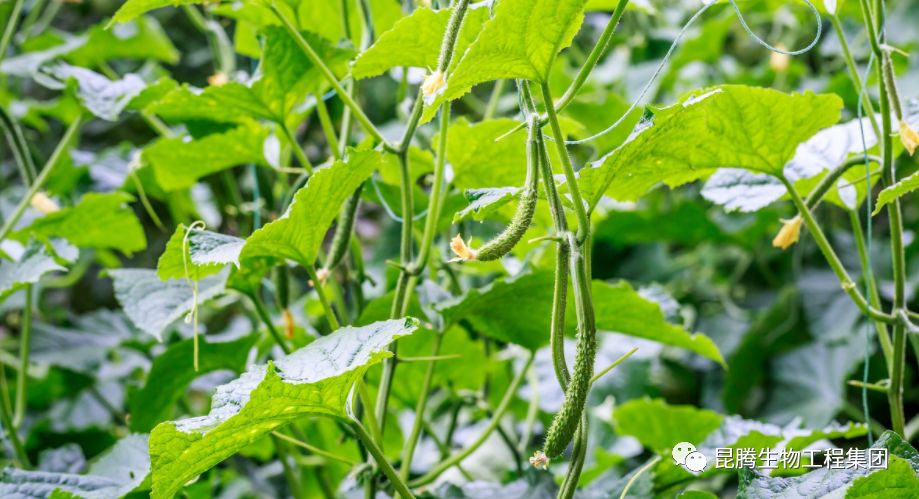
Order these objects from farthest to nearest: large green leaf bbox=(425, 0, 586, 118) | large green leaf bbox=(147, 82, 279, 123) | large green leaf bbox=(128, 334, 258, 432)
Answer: large green leaf bbox=(128, 334, 258, 432)
large green leaf bbox=(147, 82, 279, 123)
large green leaf bbox=(425, 0, 586, 118)

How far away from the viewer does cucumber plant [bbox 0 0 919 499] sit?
0.69 m

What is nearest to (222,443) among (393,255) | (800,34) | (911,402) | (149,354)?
(149,354)

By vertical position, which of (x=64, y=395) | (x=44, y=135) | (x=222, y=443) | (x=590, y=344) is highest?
(x=590, y=344)

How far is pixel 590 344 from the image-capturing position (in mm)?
645

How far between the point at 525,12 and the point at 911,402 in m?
1.37

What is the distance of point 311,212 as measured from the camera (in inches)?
31.5

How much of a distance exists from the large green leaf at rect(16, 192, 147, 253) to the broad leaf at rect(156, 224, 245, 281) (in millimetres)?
351

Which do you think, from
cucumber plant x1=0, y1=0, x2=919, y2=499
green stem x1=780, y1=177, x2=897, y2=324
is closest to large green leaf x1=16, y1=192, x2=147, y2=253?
cucumber plant x1=0, y1=0, x2=919, y2=499

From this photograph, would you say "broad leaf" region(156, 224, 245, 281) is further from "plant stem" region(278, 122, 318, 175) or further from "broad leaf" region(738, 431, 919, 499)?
"broad leaf" region(738, 431, 919, 499)

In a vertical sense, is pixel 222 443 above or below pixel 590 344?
below

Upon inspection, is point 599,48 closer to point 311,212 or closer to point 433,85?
point 433,85

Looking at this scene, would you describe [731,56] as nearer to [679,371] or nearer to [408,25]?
[679,371]

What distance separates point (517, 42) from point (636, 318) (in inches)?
16.3

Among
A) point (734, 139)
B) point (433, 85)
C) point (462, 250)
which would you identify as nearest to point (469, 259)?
point (462, 250)
